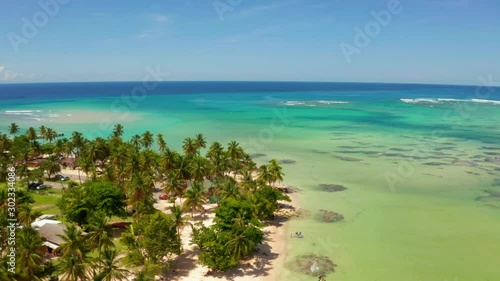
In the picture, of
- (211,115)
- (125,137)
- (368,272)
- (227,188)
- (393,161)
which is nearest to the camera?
(368,272)

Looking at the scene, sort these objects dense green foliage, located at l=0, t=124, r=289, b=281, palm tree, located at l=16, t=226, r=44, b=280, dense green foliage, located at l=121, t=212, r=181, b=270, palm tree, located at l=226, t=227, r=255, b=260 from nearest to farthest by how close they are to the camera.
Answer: palm tree, located at l=16, t=226, r=44, b=280, dense green foliage, located at l=0, t=124, r=289, b=281, dense green foliage, located at l=121, t=212, r=181, b=270, palm tree, located at l=226, t=227, r=255, b=260

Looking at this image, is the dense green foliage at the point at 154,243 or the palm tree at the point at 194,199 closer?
the dense green foliage at the point at 154,243

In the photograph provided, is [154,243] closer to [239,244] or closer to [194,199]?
[239,244]

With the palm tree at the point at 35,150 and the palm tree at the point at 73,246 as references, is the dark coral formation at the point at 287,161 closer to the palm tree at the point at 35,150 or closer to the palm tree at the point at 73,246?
the palm tree at the point at 35,150

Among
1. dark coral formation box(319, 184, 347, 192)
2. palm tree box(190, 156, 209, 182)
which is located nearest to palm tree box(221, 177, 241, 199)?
palm tree box(190, 156, 209, 182)

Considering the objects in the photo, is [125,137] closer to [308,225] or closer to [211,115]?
[211,115]

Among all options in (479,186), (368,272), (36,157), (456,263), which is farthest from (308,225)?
(36,157)

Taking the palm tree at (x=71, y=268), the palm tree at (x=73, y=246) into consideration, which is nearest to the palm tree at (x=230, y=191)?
the palm tree at (x=73, y=246)

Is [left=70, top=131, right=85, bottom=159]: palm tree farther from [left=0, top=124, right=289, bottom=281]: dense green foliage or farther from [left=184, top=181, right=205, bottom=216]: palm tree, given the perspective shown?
[left=184, top=181, right=205, bottom=216]: palm tree

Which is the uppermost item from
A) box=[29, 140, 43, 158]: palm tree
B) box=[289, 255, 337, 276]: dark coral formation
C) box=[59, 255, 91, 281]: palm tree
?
box=[29, 140, 43, 158]: palm tree
